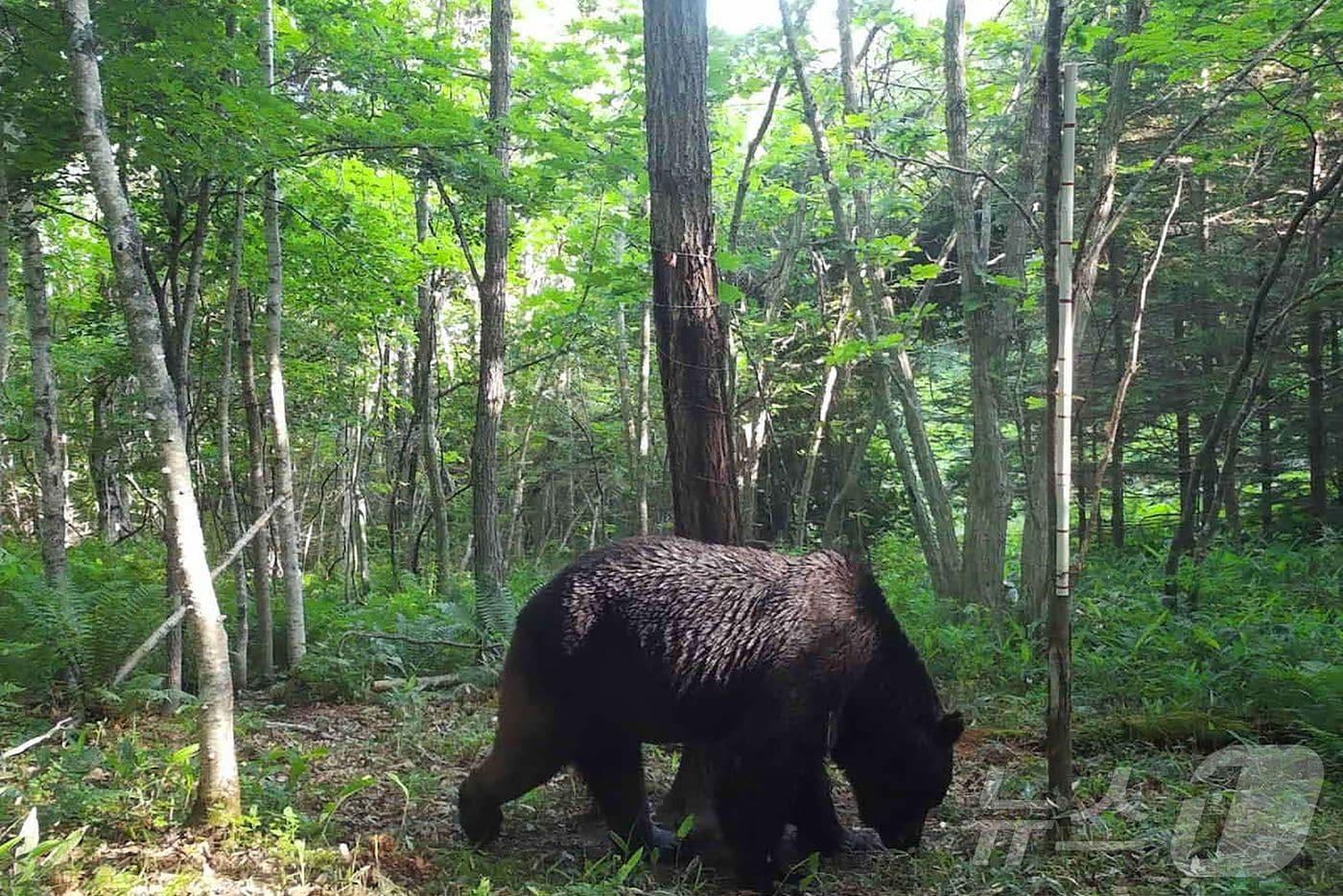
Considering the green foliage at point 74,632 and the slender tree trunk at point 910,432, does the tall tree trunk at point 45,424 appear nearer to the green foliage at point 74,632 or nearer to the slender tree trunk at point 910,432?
the green foliage at point 74,632

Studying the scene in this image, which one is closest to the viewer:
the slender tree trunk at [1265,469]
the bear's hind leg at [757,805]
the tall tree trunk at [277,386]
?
the bear's hind leg at [757,805]

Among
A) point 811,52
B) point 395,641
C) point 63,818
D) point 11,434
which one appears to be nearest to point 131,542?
point 11,434

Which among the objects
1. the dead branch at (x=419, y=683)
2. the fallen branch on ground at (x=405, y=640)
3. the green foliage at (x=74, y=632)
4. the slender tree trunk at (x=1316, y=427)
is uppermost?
the slender tree trunk at (x=1316, y=427)

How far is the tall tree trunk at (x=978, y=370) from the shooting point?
357 inches

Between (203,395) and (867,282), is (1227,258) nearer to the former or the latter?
(867,282)

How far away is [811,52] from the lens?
11742mm

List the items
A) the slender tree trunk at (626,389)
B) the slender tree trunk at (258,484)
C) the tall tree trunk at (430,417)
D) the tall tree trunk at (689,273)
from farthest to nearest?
the slender tree trunk at (626,389)
the tall tree trunk at (430,417)
the slender tree trunk at (258,484)
the tall tree trunk at (689,273)

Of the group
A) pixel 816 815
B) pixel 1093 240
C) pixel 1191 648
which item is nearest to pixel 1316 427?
pixel 1191 648

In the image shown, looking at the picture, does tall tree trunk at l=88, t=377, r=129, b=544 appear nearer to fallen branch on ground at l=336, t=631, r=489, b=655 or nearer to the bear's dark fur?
fallen branch on ground at l=336, t=631, r=489, b=655

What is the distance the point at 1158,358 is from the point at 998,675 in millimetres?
7501

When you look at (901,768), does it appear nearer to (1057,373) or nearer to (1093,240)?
(1057,373)

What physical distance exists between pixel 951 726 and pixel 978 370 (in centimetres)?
495

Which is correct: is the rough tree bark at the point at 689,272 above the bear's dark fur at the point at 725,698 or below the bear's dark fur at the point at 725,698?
above

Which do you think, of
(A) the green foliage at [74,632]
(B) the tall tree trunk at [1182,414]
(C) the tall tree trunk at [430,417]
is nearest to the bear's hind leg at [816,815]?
(A) the green foliage at [74,632]
